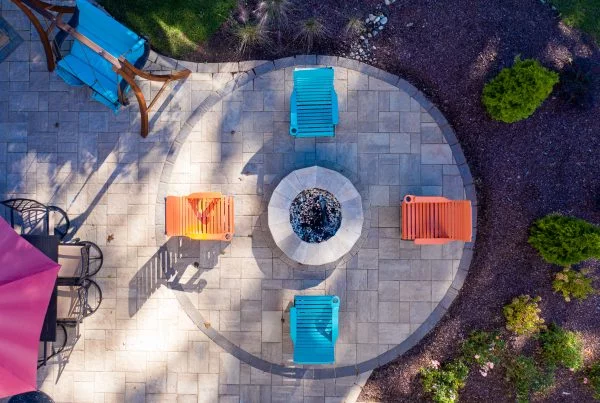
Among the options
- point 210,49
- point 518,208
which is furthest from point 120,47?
point 518,208

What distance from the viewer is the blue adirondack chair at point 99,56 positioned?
403 inches

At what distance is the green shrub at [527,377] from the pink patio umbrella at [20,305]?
9.97 meters

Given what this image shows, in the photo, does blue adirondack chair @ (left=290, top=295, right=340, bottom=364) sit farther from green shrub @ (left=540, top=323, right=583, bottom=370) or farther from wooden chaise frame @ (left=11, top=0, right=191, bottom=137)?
wooden chaise frame @ (left=11, top=0, right=191, bottom=137)

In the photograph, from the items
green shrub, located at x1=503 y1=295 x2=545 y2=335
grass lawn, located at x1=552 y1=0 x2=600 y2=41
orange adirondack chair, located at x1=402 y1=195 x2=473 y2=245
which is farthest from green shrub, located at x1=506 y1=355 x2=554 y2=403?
grass lawn, located at x1=552 y1=0 x2=600 y2=41

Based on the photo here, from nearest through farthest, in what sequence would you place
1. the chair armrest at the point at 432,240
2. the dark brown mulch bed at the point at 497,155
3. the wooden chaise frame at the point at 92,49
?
the wooden chaise frame at the point at 92,49 < the chair armrest at the point at 432,240 < the dark brown mulch bed at the point at 497,155

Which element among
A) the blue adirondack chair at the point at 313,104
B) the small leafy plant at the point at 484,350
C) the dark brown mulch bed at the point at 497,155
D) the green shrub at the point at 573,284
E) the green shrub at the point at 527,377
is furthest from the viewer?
the dark brown mulch bed at the point at 497,155

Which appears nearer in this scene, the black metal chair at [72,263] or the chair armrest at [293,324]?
the chair armrest at [293,324]

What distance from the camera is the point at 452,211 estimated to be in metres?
10.0

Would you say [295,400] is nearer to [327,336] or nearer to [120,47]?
[327,336]

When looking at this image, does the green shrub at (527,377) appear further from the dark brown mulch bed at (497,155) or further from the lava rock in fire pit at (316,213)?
the lava rock in fire pit at (316,213)

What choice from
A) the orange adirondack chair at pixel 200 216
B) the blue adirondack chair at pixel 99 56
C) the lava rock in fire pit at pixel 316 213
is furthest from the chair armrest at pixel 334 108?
the blue adirondack chair at pixel 99 56

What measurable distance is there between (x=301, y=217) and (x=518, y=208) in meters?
5.04

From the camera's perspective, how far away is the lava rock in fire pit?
1086 cm

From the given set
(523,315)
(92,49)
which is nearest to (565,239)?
(523,315)
